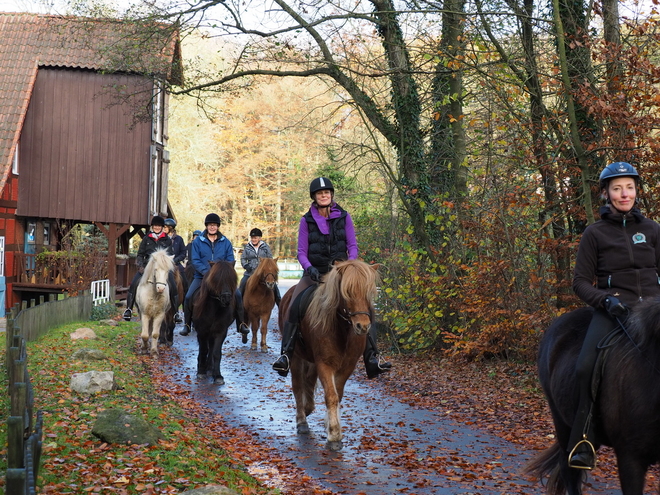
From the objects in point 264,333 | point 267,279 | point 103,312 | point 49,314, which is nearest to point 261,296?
point 267,279

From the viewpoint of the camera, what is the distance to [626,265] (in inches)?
219

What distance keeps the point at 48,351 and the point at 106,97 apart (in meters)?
18.1

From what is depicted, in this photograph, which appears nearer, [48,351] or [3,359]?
[3,359]

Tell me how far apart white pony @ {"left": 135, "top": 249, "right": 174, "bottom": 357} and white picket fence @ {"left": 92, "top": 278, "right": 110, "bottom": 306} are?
964 centimetres

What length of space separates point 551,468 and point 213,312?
8471 mm

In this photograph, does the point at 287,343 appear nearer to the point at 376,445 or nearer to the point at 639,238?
the point at 376,445

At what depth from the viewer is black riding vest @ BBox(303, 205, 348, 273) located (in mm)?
9281

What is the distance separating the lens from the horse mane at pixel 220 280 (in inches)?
535

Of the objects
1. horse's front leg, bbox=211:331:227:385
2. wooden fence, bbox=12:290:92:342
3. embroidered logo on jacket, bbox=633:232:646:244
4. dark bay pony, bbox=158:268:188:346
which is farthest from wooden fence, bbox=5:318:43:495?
dark bay pony, bbox=158:268:188:346

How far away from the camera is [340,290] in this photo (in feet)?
27.0

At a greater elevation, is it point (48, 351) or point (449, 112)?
point (449, 112)

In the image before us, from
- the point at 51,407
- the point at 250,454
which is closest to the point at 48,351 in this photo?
the point at 51,407

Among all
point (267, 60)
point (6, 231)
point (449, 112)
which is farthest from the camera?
point (6, 231)

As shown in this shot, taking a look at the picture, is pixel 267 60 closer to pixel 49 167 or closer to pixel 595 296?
pixel 595 296
